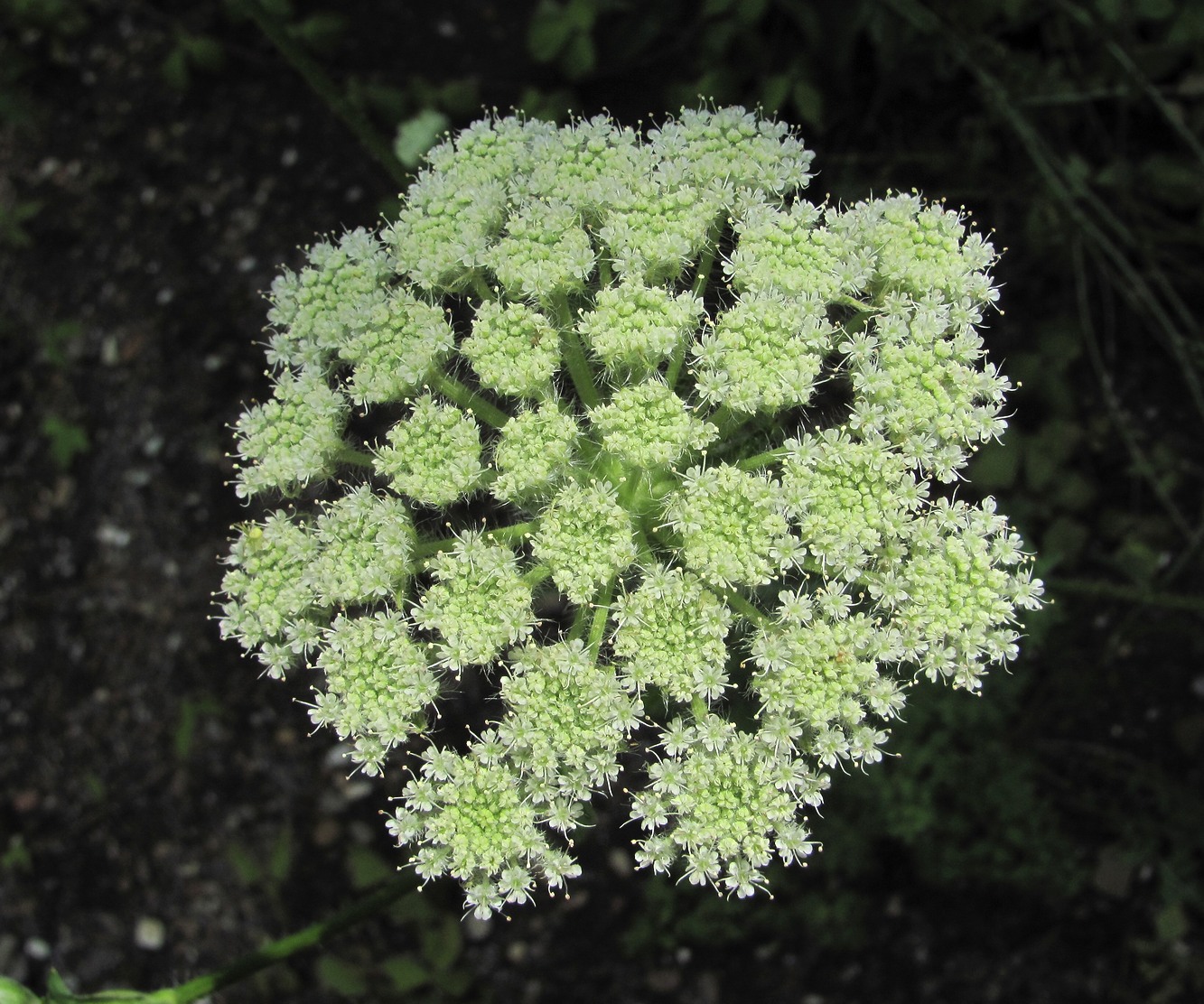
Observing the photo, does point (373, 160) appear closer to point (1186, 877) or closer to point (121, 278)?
point (121, 278)

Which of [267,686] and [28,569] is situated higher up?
[28,569]

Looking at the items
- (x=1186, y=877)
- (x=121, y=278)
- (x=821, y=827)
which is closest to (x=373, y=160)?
(x=121, y=278)

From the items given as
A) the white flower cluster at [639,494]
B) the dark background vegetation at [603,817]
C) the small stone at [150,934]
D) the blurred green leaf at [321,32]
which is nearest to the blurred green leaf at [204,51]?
the dark background vegetation at [603,817]

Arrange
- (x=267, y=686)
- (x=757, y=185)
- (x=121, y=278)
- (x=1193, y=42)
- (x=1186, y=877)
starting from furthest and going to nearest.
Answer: (x=121, y=278) < (x=267, y=686) < (x=1186, y=877) < (x=1193, y=42) < (x=757, y=185)

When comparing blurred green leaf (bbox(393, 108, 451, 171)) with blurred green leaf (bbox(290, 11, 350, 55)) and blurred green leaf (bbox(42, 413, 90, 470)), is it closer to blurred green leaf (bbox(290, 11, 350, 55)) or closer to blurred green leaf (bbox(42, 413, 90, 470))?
blurred green leaf (bbox(290, 11, 350, 55))

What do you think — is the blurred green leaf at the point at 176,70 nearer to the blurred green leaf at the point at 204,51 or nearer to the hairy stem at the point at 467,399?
the blurred green leaf at the point at 204,51

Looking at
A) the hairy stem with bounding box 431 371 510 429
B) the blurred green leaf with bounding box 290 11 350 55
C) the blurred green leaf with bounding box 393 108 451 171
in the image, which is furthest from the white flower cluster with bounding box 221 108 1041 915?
the blurred green leaf with bounding box 290 11 350 55

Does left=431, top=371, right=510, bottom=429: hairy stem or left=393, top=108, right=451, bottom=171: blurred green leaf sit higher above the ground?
left=393, top=108, right=451, bottom=171: blurred green leaf
